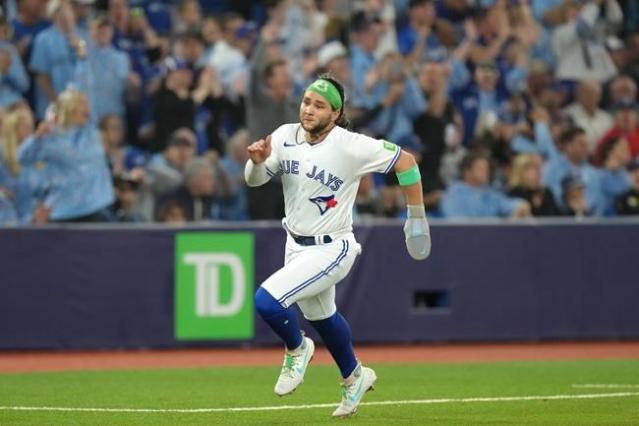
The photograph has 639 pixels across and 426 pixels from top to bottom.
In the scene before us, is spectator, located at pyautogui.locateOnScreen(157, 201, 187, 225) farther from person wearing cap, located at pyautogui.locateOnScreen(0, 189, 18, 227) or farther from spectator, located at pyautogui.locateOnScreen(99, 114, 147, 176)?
person wearing cap, located at pyautogui.locateOnScreen(0, 189, 18, 227)

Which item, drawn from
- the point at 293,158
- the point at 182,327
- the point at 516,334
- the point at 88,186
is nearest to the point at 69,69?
the point at 88,186

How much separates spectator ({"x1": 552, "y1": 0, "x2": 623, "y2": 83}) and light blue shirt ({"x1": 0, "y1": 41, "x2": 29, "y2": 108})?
25.2 ft

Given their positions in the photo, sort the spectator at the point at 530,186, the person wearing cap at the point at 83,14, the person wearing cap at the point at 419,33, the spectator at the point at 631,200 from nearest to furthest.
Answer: the person wearing cap at the point at 83,14 → the spectator at the point at 530,186 → the spectator at the point at 631,200 → the person wearing cap at the point at 419,33

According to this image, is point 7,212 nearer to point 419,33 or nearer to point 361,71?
point 361,71

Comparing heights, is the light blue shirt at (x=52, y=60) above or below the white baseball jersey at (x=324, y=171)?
above

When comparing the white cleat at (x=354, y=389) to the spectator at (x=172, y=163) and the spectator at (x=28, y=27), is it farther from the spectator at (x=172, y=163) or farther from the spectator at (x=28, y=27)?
the spectator at (x=28, y=27)

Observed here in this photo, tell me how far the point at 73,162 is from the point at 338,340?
709 centimetres

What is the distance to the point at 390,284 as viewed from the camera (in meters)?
15.2

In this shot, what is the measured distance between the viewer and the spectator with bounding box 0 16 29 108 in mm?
14724

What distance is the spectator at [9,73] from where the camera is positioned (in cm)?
1472

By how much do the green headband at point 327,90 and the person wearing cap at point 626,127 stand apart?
32.5 feet

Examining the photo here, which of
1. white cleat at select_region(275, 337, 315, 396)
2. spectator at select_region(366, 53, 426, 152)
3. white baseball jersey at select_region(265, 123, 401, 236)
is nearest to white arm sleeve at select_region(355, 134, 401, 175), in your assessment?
white baseball jersey at select_region(265, 123, 401, 236)

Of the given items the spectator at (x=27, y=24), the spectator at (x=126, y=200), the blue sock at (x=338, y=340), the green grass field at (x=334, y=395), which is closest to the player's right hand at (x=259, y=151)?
the blue sock at (x=338, y=340)

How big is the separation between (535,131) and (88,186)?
6401 millimetres
